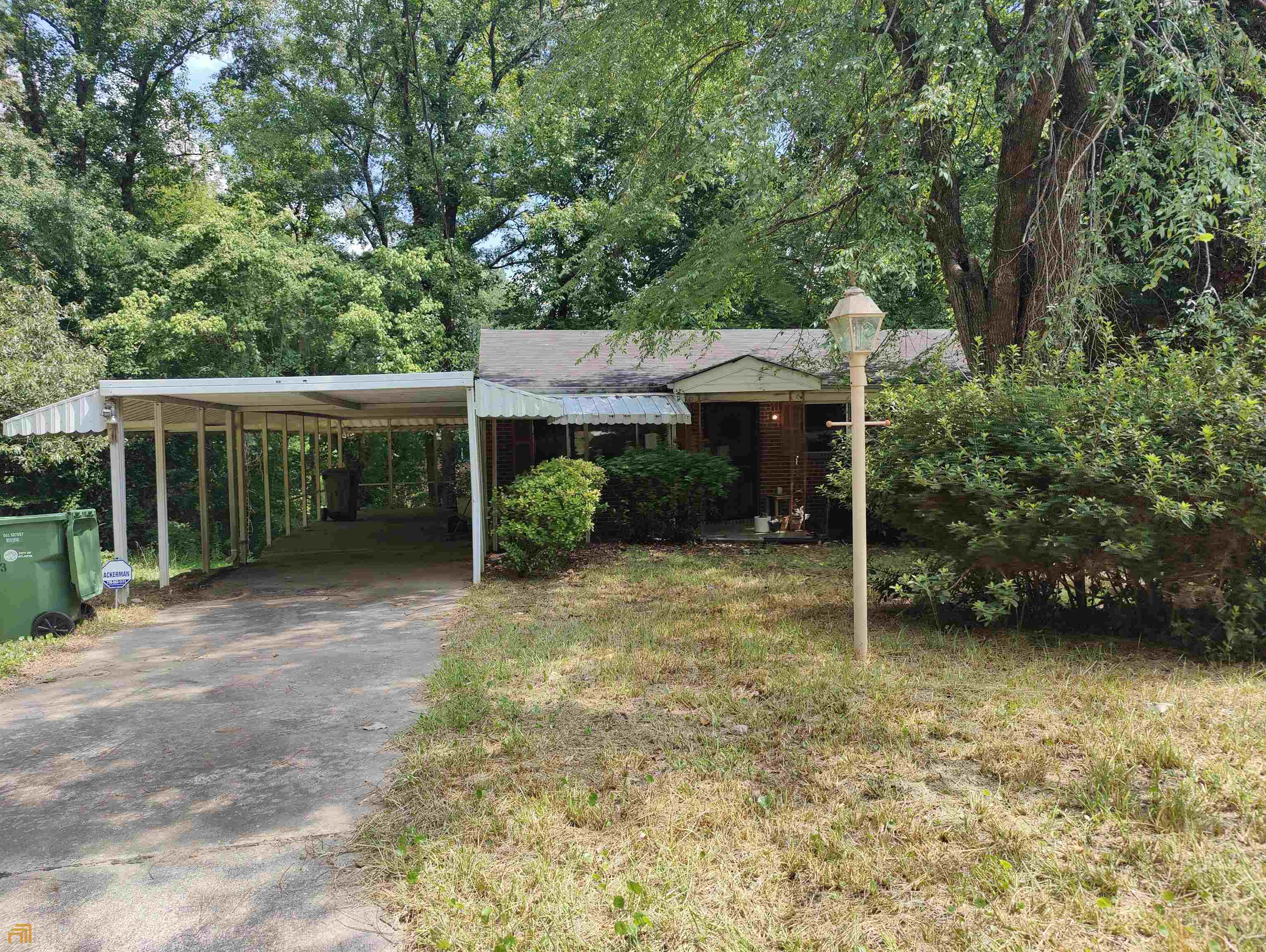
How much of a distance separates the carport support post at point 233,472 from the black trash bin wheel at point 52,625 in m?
4.63

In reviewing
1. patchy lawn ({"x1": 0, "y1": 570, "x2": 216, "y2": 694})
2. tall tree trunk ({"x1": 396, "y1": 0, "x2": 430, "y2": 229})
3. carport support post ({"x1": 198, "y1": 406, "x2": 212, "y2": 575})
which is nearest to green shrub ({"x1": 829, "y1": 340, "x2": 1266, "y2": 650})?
patchy lawn ({"x1": 0, "y1": 570, "x2": 216, "y2": 694})

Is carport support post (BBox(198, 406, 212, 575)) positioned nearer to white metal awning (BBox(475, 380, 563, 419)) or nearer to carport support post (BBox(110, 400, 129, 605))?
carport support post (BBox(110, 400, 129, 605))

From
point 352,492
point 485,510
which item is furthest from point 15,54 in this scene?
point 485,510

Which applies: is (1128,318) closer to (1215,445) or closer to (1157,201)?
(1157,201)

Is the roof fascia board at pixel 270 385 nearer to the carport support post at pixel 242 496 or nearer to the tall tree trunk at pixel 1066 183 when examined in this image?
the carport support post at pixel 242 496

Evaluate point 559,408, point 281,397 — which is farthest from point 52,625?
point 559,408

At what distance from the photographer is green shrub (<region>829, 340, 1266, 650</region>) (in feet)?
17.3

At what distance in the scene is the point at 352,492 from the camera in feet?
63.6

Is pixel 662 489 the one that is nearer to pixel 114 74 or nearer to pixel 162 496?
pixel 162 496

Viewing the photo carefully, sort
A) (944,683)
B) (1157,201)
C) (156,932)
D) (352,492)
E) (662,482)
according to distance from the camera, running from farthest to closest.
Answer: (352,492) < (662,482) < (1157,201) < (944,683) < (156,932)

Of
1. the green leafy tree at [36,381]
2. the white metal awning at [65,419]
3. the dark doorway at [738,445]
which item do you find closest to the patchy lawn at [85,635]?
the white metal awning at [65,419]

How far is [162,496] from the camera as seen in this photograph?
374 inches

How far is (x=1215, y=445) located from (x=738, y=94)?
23.8ft

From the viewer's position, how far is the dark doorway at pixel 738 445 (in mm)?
15047
